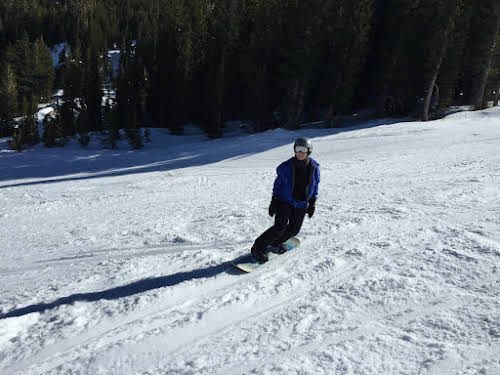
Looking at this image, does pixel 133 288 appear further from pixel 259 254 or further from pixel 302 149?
pixel 302 149

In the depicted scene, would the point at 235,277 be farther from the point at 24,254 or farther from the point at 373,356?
the point at 24,254

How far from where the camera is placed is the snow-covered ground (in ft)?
10.2

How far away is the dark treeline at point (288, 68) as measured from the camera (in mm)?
23609

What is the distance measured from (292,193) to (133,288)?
2526mm

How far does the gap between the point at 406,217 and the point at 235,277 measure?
12.9ft

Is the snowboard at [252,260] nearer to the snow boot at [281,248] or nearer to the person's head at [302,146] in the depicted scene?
the snow boot at [281,248]

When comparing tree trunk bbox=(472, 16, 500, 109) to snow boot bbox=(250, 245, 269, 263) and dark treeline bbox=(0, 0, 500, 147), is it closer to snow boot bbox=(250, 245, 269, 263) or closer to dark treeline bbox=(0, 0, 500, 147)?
dark treeline bbox=(0, 0, 500, 147)

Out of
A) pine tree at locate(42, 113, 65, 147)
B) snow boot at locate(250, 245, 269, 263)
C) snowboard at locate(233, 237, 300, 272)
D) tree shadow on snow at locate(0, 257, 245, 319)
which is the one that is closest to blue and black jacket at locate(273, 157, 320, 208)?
snow boot at locate(250, 245, 269, 263)

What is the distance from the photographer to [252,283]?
14.5ft

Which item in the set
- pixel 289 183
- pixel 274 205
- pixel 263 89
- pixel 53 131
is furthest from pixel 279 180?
pixel 263 89

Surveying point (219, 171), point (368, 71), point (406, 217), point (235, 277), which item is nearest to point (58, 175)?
point (219, 171)

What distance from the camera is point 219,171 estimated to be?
1376 cm

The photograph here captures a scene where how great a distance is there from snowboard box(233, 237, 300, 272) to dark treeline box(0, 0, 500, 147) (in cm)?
2114

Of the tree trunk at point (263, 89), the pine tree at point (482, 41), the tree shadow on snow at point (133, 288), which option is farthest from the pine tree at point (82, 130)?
the pine tree at point (482, 41)
